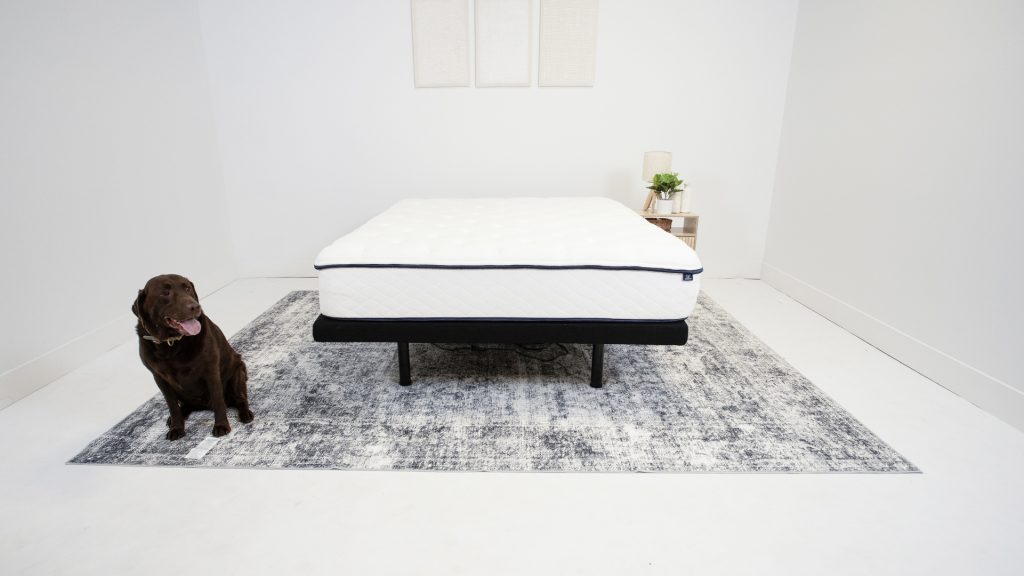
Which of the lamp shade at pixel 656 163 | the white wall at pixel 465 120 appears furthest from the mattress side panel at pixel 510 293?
the white wall at pixel 465 120

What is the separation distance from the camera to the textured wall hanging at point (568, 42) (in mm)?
3518

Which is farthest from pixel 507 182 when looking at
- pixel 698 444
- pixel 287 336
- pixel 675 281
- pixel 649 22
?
pixel 698 444

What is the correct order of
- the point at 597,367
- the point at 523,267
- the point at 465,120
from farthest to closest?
the point at 465,120
the point at 597,367
the point at 523,267

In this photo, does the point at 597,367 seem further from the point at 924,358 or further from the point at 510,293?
the point at 924,358

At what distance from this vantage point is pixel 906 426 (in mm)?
1993

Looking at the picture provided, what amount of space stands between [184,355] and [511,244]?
1192 millimetres

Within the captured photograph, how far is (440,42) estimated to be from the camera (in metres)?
3.57

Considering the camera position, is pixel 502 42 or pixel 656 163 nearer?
pixel 656 163

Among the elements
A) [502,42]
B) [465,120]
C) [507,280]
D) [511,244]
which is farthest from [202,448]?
[502,42]

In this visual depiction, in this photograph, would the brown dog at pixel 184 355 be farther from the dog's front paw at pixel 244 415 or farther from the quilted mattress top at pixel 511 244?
the quilted mattress top at pixel 511 244

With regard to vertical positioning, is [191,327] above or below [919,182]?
below

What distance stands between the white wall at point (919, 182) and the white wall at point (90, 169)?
4069 millimetres

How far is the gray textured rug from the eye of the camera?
5.75ft

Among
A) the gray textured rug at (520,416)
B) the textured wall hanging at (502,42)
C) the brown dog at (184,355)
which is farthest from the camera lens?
the textured wall hanging at (502,42)
